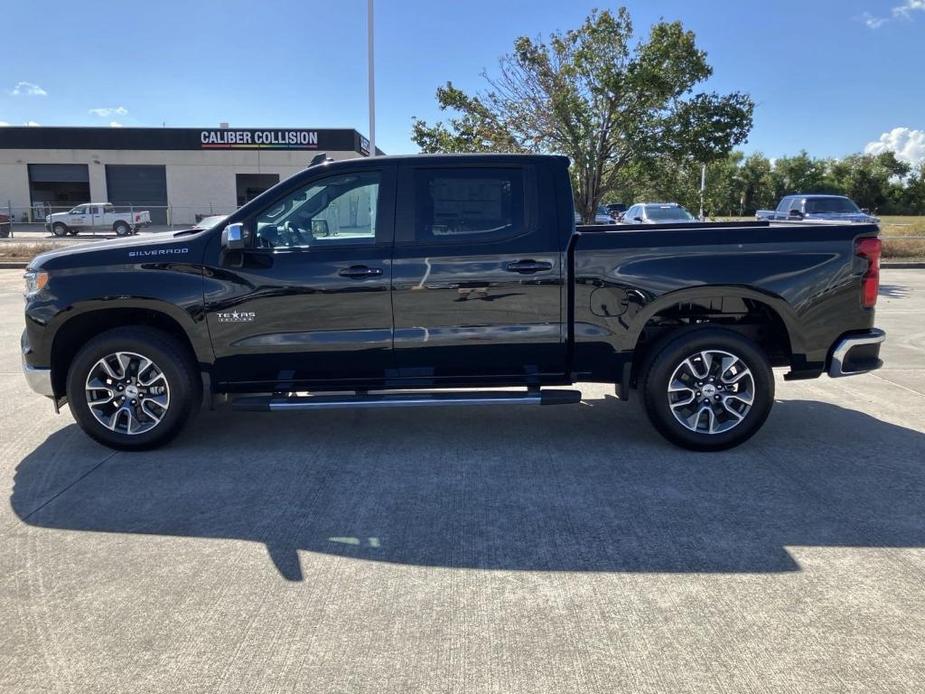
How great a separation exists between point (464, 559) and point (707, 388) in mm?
2428

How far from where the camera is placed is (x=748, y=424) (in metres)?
5.28

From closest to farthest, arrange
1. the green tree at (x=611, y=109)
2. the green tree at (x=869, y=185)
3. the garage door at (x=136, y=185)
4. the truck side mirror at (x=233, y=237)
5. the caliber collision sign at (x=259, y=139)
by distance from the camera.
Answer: the truck side mirror at (x=233, y=237)
the green tree at (x=611, y=109)
the caliber collision sign at (x=259, y=139)
the garage door at (x=136, y=185)
the green tree at (x=869, y=185)

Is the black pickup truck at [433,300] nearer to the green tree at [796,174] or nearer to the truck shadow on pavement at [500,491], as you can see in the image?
the truck shadow on pavement at [500,491]

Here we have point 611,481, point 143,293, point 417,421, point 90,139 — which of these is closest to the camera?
point 611,481

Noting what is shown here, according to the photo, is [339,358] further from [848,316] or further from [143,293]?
[848,316]

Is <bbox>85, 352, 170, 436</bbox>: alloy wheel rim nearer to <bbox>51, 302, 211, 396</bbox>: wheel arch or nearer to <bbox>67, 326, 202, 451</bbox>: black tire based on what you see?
<bbox>67, 326, 202, 451</bbox>: black tire

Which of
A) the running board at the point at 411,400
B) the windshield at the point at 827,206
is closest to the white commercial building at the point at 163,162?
the windshield at the point at 827,206

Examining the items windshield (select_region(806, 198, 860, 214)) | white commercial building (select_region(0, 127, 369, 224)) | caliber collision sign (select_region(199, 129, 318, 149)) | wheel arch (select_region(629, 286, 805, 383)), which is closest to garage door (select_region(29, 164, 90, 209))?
white commercial building (select_region(0, 127, 369, 224))

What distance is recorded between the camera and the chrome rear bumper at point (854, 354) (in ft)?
17.3

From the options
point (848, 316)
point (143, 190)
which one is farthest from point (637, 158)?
point (143, 190)

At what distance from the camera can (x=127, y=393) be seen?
210 inches

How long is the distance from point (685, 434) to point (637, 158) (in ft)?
42.7

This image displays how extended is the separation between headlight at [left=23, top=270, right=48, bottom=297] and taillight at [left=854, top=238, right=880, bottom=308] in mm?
5608

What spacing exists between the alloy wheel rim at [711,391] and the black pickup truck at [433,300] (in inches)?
0.4
